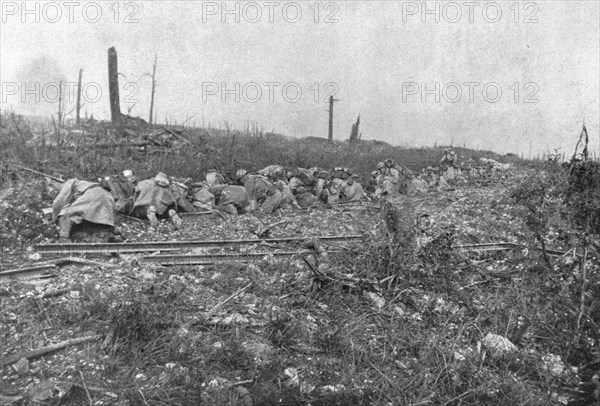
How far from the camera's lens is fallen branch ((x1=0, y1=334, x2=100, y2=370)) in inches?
122

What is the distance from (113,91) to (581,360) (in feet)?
52.4

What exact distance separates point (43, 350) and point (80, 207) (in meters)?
2.96

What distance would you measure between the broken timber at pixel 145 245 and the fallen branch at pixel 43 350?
2.07 metres

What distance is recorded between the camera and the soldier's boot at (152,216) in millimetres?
6715

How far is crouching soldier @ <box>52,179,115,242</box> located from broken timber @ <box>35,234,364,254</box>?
1.41 feet

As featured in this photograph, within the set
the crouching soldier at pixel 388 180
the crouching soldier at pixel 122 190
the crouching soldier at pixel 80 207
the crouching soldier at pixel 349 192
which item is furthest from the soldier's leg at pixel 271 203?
the crouching soldier at pixel 388 180

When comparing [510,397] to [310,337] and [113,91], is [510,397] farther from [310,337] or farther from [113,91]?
[113,91]

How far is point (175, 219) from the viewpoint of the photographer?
273 inches

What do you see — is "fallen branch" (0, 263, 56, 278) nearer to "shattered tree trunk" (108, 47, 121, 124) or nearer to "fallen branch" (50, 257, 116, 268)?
"fallen branch" (50, 257, 116, 268)

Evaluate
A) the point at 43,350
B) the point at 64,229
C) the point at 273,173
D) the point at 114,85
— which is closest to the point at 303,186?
the point at 273,173

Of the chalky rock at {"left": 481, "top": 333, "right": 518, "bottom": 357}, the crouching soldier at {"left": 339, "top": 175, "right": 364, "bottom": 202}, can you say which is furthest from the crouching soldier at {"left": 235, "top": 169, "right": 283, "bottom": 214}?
the chalky rock at {"left": 481, "top": 333, "right": 518, "bottom": 357}

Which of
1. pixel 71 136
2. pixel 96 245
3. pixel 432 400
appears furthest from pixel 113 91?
pixel 432 400

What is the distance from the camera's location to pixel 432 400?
3100 millimetres

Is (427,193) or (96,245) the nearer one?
(96,245)
